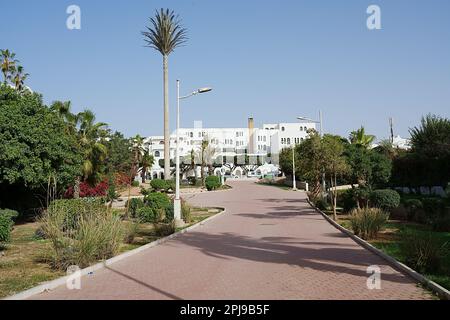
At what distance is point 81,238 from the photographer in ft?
37.4

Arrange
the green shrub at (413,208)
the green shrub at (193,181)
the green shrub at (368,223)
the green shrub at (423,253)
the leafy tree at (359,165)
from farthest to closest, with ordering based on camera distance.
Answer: the green shrub at (193,181) < the leafy tree at (359,165) < the green shrub at (413,208) < the green shrub at (368,223) < the green shrub at (423,253)

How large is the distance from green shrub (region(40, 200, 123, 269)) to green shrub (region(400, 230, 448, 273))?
7282 mm

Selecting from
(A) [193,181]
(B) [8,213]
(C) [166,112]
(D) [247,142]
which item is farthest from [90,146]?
(D) [247,142]

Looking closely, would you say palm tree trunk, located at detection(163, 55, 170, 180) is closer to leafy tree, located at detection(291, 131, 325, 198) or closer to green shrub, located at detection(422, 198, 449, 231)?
leafy tree, located at detection(291, 131, 325, 198)

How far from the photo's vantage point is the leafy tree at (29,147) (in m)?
20.2

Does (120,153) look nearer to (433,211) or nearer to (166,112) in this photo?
(166,112)

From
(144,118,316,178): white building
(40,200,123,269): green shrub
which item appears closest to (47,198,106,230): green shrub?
(40,200,123,269): green shrub

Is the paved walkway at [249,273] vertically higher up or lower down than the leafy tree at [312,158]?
lower down

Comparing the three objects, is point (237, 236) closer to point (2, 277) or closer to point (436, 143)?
point (2, 277)

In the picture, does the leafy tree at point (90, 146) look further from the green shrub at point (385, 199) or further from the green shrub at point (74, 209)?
the green shrub at point (385, 199)

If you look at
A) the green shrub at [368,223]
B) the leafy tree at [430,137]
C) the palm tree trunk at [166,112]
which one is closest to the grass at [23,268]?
the green shrub at [368,223]

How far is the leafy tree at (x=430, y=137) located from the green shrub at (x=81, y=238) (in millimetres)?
34663

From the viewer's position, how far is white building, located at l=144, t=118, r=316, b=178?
122 m

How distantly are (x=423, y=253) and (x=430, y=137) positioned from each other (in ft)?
124
